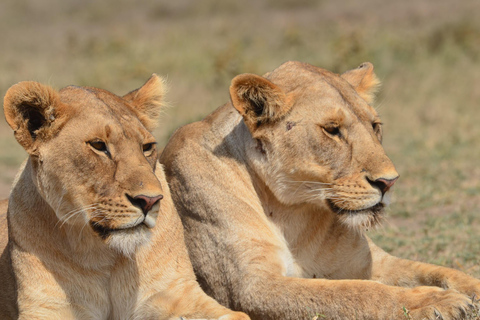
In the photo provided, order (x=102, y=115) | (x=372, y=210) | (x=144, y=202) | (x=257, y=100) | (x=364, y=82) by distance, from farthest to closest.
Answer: (x=364, y=82), (x=257, y=100), (x=372, y=210), (x=102, y=115), (x=144, y=202)

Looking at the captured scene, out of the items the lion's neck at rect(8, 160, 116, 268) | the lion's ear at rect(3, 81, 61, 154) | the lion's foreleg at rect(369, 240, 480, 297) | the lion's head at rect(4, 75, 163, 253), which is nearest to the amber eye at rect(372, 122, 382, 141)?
the lion's foreleg at rect(369, 240, 480, 297)

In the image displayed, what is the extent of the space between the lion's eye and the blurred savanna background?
2.61ft

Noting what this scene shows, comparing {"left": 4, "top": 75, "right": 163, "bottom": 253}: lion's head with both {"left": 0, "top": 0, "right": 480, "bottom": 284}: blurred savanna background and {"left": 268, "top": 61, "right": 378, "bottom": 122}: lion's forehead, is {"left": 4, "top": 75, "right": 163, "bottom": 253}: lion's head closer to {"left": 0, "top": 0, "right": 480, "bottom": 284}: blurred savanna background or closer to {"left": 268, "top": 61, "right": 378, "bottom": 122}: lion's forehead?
{"left": 0, "top": 0, "right": 480, "bottom": 284}: blurred savanna background

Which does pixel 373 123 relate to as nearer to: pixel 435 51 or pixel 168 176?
pixel 168 176

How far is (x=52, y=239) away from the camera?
3.33m

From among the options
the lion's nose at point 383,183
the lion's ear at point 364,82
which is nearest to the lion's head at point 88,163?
the lion's nose at point 383,183

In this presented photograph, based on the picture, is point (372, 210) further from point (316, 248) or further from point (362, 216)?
point (316, 248)

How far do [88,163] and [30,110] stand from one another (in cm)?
39

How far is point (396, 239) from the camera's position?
5.37 metres

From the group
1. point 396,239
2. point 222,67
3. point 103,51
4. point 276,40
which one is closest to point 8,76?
point 103,51

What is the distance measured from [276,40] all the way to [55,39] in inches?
305

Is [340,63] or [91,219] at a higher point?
[340,63]

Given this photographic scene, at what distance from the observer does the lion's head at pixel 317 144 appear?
11.3 feet

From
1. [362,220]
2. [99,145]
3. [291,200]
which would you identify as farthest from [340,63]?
[99,145]
